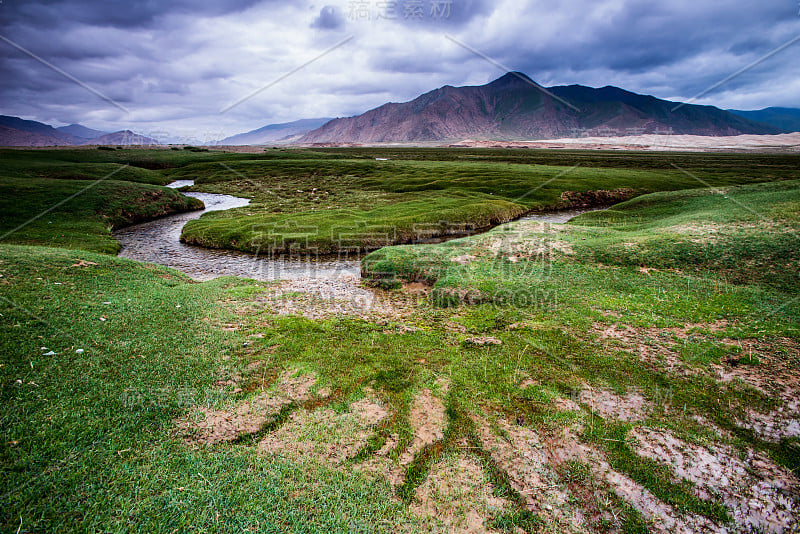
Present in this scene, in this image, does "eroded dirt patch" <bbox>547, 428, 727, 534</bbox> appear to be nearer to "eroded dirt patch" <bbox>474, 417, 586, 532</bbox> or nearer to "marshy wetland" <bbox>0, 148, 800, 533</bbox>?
"marshy wetland" <bbox>0, 148, 800, 533</bbox>

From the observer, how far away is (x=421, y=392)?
11.2m

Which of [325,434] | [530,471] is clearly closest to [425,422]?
[325,434]

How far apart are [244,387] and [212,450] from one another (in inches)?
108

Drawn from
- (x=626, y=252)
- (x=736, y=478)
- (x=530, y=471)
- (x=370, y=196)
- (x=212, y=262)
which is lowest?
(x=736, y=478)

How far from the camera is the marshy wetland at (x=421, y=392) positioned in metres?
7.16

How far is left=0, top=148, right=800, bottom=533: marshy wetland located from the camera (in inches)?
282

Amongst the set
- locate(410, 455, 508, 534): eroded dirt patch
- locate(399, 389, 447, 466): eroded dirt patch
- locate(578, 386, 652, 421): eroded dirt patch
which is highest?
locate(399, 389, 447, 466): eroded dirt patch

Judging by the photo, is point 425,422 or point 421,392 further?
point 421,392

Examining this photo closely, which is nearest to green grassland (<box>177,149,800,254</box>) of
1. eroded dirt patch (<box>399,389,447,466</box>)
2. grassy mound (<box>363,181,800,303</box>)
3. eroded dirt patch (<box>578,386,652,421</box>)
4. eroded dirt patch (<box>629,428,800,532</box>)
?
grassy mound (<box>363,181,800,303</box>)

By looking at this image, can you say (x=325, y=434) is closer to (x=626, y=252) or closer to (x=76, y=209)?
(x=626, y=252)

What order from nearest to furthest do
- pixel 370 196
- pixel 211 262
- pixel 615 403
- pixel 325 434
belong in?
pixel 325 434 → pixel 615 403 → pixel 211 262 → pixel 370 196

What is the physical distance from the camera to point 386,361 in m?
13.2

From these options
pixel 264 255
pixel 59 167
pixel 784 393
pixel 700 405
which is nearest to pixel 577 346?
pixel 700 405

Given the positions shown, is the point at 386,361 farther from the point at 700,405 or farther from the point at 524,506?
the point at 700,405
